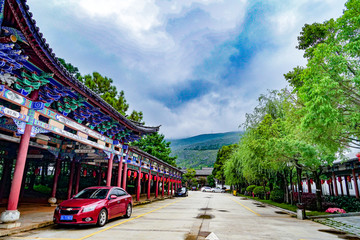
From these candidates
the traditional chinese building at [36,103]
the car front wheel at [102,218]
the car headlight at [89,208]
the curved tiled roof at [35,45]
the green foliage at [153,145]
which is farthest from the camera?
the green foliage at [153,145]

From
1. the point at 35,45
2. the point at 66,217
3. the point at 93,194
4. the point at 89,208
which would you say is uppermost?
the point at 35,45

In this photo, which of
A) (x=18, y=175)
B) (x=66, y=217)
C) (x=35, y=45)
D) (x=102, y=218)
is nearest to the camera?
(x=35, y=45)

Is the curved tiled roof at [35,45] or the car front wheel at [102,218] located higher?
the curved tiled roof at [35,45]

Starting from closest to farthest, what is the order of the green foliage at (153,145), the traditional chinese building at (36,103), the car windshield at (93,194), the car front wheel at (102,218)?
the traditional chinese building at (36,103), the car front wheel at (102,218), the car windshield at (93,194), the green foliage at (153,145)

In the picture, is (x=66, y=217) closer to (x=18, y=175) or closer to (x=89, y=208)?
(x=89, y=208)

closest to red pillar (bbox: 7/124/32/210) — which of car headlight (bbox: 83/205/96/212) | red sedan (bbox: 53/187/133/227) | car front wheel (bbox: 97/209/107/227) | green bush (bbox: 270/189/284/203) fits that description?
red sedan (bbox: 53/187/133/227)

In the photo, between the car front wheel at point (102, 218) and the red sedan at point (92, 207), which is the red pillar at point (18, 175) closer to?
the red sedan at point (92, 207)

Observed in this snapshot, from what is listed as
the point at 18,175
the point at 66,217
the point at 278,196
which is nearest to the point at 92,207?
the point at 66,217

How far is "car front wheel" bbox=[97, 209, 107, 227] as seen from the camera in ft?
24.8

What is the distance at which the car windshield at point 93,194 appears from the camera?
331 inches

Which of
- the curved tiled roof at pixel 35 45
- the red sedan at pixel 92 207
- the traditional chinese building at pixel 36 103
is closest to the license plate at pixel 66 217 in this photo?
the red sedan at pixel 92 207

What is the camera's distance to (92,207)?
7371 millimetres

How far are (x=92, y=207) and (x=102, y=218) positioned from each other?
0.68 metres

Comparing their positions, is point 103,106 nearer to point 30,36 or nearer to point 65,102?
point 65,102
